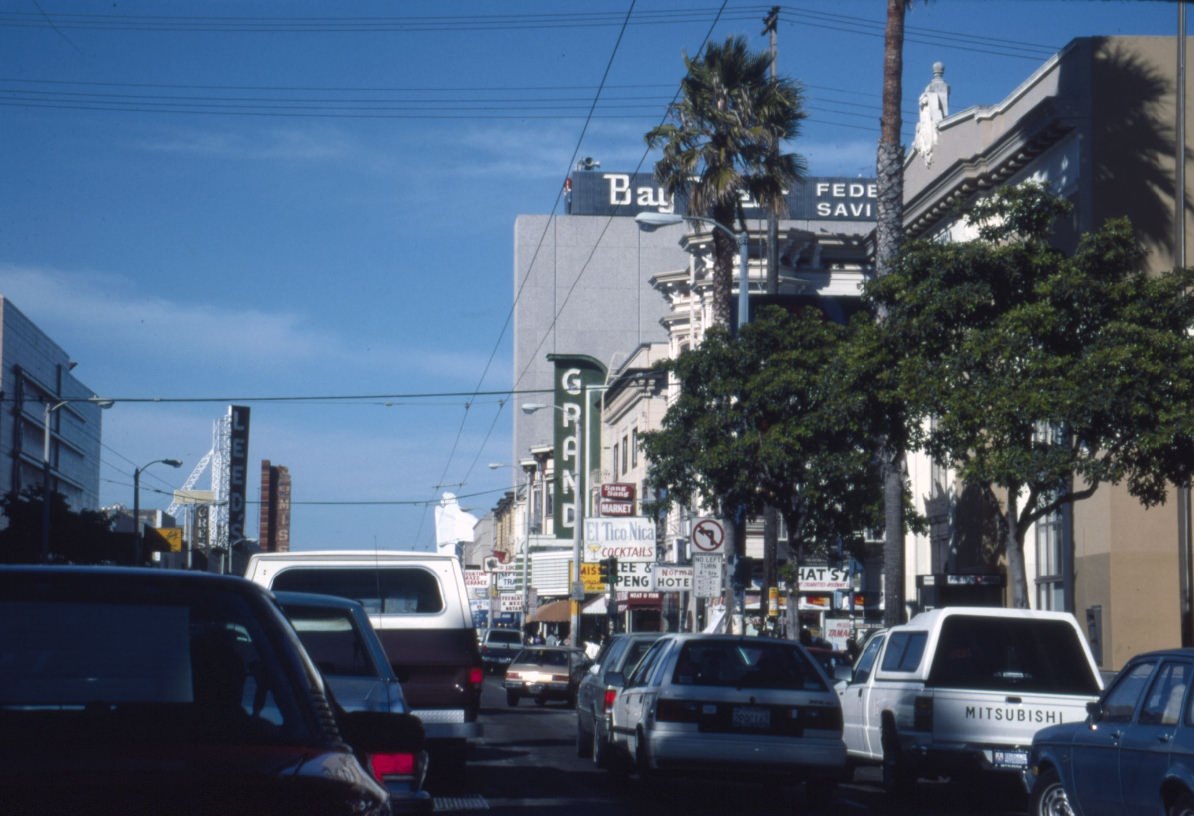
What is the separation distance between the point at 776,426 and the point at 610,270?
229 ft

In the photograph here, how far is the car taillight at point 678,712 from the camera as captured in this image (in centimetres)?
1481

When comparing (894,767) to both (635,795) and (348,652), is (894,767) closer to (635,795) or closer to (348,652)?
(635,795)

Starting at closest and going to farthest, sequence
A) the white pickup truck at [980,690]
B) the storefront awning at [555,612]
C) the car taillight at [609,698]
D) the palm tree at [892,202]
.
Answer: the white pickup truck at [980,690] < the car taillight at [609,698] < the palm tree at [892,202] < the storefront awning at [555,612]

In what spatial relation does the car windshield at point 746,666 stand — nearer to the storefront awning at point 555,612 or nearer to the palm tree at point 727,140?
the palm tree at point 727,140

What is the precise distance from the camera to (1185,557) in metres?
28.3

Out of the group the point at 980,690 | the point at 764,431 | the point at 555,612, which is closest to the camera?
the point at 980,690

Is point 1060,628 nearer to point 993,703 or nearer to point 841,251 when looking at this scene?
point 993,703

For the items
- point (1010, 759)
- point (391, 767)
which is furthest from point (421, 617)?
point (1010, 759)

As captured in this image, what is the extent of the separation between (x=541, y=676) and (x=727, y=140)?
39.8ft

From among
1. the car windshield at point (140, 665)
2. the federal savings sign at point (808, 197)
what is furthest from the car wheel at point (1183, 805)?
the federal savings sign at point (808, 197)

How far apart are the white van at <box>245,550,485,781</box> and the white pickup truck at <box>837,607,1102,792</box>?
406 centimetres

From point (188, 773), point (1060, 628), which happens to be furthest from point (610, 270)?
point (188, 773)

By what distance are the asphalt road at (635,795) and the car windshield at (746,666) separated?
42.5 inches

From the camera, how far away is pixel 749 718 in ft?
48.4
